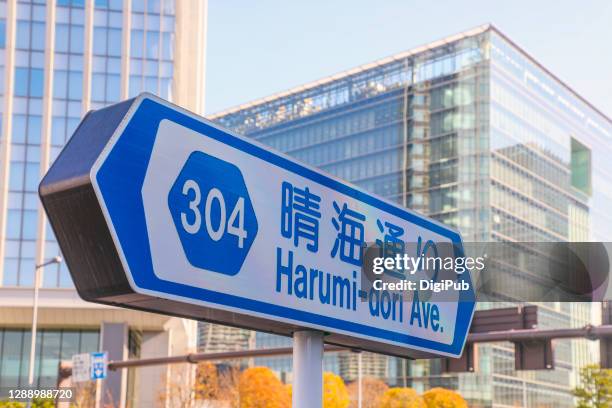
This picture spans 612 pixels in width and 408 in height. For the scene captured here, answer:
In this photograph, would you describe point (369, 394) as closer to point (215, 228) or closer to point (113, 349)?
point (113, 349)

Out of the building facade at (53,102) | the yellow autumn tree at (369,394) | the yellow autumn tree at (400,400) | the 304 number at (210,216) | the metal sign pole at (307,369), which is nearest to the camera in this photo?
the 304 number at (210,216)

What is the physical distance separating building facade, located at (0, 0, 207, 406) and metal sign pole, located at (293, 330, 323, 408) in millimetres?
66846

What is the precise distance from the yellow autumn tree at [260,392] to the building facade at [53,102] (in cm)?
1867

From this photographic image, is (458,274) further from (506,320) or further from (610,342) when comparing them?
(610,342)

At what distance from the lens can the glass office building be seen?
429 feet

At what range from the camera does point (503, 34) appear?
5226 inches

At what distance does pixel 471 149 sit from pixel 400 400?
50.9m

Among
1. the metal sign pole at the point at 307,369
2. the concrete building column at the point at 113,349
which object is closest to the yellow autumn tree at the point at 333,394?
the concrete building column at the point at 113,349

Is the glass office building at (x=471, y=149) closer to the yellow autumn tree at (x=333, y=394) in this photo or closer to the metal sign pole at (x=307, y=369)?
the yellow autumn tree at (x=333, y=394)

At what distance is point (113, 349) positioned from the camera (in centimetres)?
7394

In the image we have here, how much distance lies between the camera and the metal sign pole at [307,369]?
5.62 metres

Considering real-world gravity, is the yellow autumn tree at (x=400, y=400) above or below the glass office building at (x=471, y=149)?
below

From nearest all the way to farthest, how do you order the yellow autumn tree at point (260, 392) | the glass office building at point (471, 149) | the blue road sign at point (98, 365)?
1. the blue road sign at point (98, 365)
2. the yellow autumn tree at point (260, 392)
3. the glass office building at point (471, 149)

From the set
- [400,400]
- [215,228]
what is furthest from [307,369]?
[400,400]
